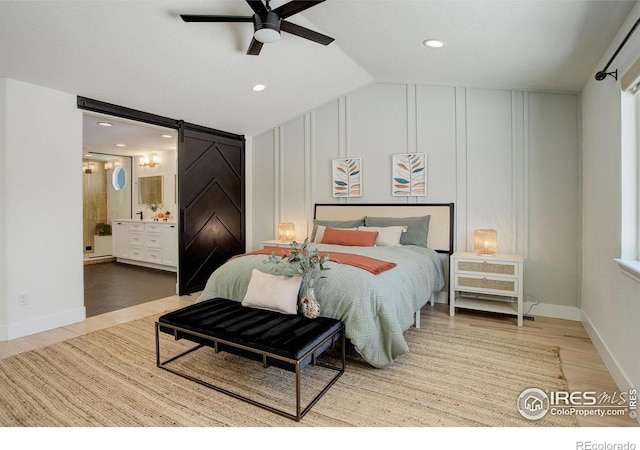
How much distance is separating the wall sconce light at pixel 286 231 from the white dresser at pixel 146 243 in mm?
2005

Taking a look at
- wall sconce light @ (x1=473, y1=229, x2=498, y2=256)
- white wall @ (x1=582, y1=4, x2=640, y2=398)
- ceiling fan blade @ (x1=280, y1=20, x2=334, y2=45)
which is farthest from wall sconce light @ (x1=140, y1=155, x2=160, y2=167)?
white wall @ (x1=582, y1=4, x2=640, y2=398)

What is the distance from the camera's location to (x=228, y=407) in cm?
210

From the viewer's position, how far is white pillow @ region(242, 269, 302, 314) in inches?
102

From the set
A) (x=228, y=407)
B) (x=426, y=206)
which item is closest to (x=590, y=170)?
(x=426, y=206)

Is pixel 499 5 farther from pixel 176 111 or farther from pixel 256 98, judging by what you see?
pixel 176 111

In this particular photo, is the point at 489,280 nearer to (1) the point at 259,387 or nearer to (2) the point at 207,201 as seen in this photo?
(1) the point at 259,387

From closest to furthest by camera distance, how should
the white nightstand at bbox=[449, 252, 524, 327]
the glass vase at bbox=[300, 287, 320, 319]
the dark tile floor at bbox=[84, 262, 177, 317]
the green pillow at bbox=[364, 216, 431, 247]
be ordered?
the glass vase at bbox=[300, 287, 320, 319]
the white nightstand at bbox=[449, 252, 524, 327]
the green pillow at bbox=[364, 216, 431, 247]
the dark tile floor at bbox=[84, 262, 177, 317]

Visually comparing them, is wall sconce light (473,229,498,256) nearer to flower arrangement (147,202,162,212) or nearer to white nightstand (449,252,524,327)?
Result: white nightstand (449,252,524,327)

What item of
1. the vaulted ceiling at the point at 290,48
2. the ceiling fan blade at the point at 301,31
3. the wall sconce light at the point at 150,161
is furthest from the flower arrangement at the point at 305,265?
the wall sconce light at the point at 150,161

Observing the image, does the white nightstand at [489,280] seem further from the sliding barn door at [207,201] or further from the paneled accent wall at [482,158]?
the sliding barn door at [207,201]

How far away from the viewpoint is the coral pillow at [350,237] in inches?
159

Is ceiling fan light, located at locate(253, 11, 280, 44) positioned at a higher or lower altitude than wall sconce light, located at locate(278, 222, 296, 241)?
higher

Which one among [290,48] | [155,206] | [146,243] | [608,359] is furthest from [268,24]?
[155,206]

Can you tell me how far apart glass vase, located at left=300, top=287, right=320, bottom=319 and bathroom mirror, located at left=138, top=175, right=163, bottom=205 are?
5.77 meters
